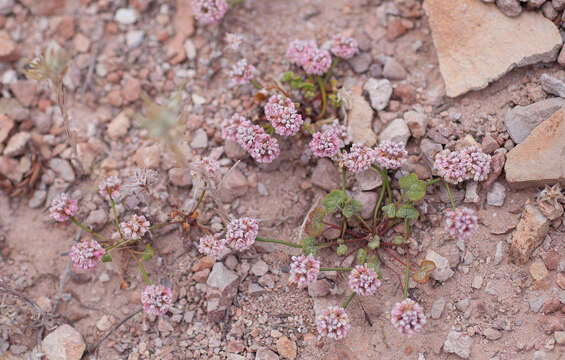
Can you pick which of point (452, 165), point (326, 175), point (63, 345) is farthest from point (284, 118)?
point (63, 345)

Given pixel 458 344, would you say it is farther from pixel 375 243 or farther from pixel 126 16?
pixel 126 16

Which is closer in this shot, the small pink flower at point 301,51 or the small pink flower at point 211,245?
the small pink flower at point 211,245

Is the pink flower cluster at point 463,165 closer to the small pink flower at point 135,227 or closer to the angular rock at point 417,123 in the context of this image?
the angular rock at point 417,123

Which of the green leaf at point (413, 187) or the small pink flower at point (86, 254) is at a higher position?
the green leaf at point (413, 187)

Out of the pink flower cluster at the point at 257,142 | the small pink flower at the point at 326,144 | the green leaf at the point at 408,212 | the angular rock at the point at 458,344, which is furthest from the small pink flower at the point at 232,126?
the angular rock at the point at 458,344

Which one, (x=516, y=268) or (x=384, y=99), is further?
(x=384, y=99)

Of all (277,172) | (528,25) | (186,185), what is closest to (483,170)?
(528,25)

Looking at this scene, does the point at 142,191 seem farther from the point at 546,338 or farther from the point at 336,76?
the point at 546,338
